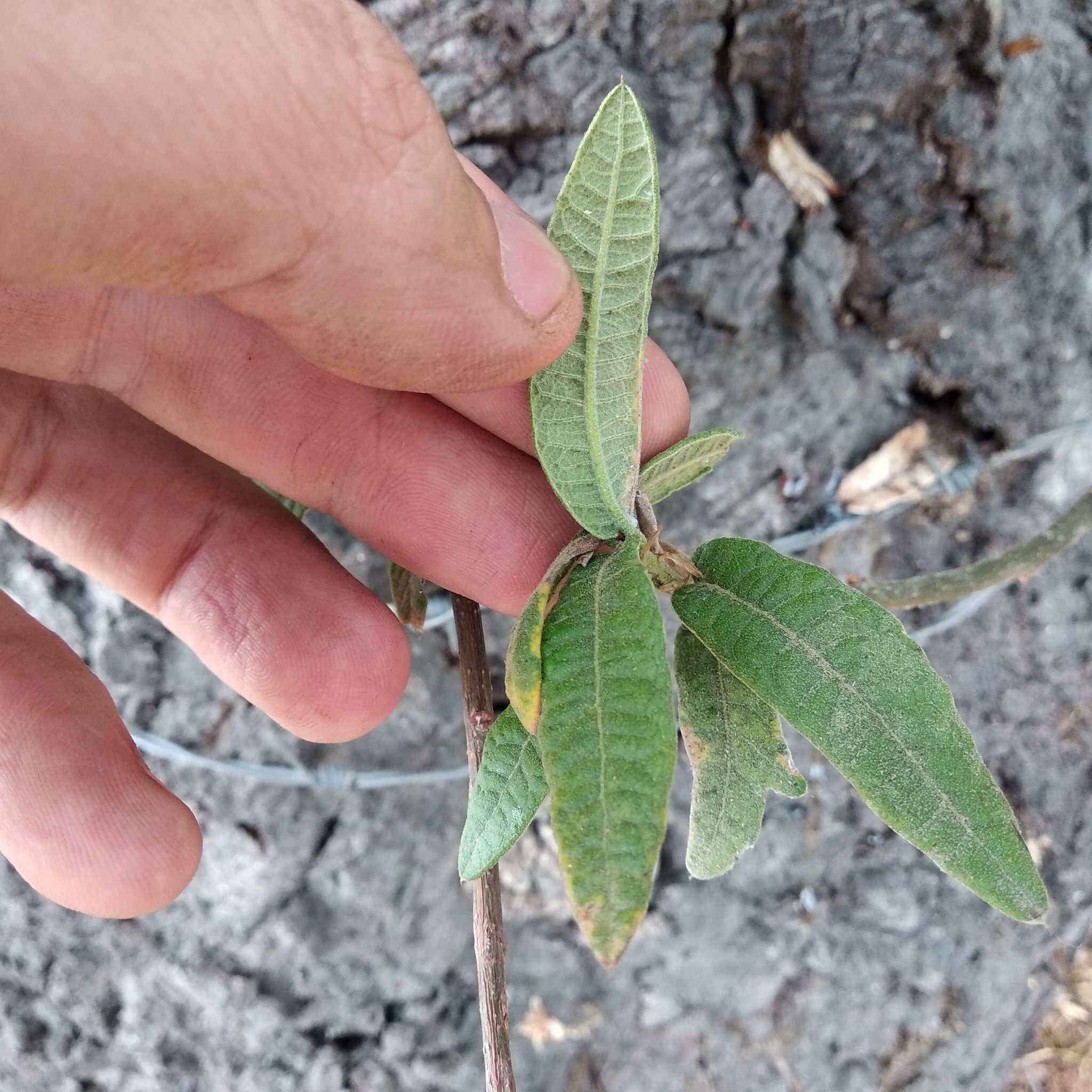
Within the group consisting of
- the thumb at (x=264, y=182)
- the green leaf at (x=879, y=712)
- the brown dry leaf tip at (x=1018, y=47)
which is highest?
the thumb at (x=264, y=182)

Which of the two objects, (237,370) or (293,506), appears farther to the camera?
(293,506)

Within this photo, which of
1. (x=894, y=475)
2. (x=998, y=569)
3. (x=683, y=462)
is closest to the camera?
(x=683, y=462)

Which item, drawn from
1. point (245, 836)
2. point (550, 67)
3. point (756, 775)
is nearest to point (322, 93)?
point (756, 775)

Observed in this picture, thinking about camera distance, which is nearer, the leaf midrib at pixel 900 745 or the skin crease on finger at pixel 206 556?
the leaf midrib at pixel 900 745

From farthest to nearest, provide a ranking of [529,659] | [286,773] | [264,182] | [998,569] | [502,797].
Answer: [286,773], [998,569], [502,797], [529,659], [264,182]

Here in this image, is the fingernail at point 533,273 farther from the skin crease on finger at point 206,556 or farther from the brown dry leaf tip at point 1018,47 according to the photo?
the brown dry leaf tip at point 1018,47

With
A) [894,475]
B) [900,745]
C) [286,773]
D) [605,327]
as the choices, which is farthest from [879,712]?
[286,773]

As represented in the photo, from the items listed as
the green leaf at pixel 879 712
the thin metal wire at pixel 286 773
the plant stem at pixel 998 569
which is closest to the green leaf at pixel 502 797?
the green leaf at pixel 879 712

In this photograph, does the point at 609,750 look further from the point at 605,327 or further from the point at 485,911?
the point at 605,327

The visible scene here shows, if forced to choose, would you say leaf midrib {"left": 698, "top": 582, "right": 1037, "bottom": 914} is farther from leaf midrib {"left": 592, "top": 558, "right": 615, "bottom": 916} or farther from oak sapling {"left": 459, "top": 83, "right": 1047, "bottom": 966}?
leaf midrib {"left": 592, "top": 558, "right": 615, "bottom": 916}
